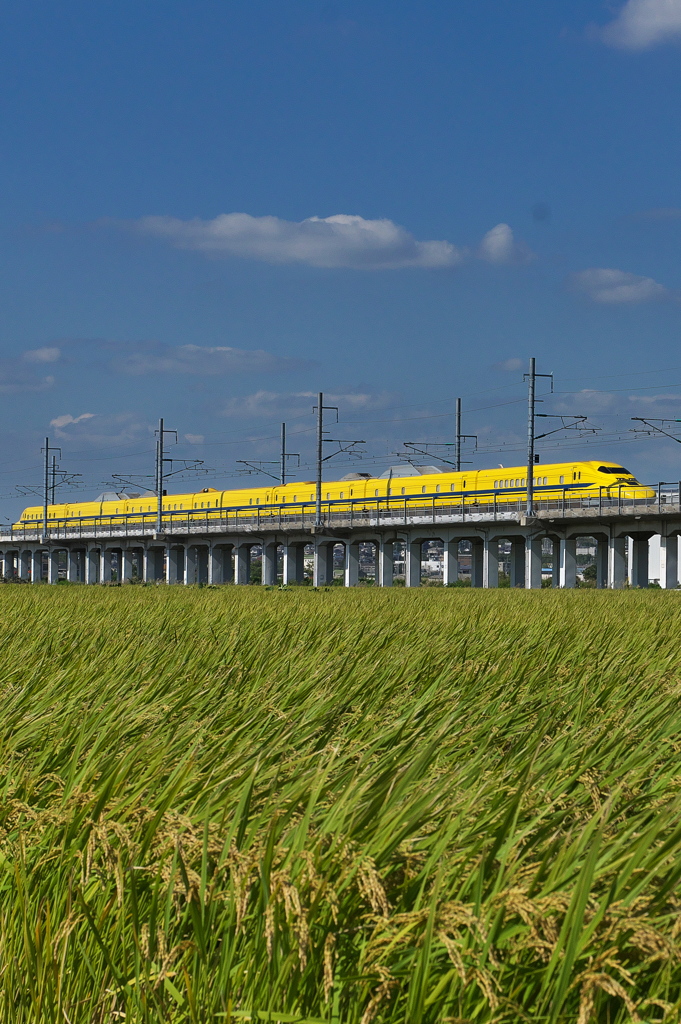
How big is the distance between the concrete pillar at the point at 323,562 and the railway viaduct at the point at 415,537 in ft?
0.40

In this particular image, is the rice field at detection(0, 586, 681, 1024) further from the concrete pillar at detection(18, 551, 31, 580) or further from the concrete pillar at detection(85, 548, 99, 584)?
the concrete pillar at detection(18, 551, 31, 580)

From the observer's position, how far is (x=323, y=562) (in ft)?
241

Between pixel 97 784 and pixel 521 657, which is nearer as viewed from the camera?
pixel 97 784

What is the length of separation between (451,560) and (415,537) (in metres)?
2.86

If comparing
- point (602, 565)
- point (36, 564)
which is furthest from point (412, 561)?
point (36, 564)

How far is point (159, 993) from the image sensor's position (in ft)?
7.60

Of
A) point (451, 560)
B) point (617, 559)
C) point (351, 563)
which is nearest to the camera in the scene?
point (617, 559)

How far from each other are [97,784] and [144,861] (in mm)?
599

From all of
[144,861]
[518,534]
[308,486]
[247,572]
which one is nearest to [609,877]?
[144,861]

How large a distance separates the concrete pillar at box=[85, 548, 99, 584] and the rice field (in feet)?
323

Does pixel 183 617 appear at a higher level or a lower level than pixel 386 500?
lower

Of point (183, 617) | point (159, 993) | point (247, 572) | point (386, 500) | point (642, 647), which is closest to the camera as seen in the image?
point (159, 993)

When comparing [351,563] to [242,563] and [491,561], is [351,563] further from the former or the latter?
[242,563]

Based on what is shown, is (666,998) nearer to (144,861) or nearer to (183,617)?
(144,861)
